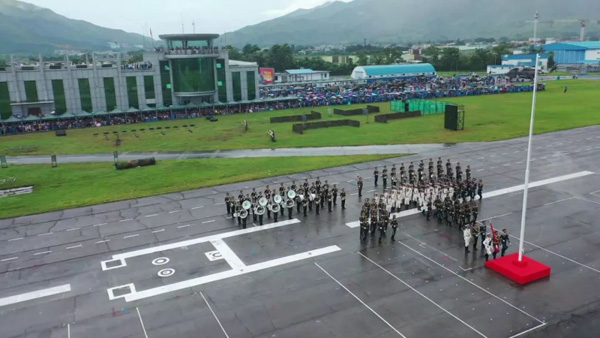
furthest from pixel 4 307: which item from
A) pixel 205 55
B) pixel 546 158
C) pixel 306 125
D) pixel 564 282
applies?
pixel 205 55

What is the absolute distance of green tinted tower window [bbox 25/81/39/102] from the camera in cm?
7262

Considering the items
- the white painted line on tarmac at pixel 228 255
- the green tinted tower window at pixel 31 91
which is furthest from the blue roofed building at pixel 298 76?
the white painted line on tarmac at pixel 228 255

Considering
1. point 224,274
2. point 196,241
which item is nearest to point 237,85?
point 196,241

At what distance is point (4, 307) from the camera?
1970 cm

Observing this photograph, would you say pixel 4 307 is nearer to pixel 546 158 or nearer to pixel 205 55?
pixel 546 158

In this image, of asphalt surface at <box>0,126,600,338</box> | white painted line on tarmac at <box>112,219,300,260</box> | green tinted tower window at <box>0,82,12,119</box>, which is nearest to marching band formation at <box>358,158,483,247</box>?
asphalt surface at <box>0,126,600,338</box>

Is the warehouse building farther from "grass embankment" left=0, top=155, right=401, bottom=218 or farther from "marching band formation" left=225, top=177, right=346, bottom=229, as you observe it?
"marching band formation" left=225, top=177, right=346, bottom=229

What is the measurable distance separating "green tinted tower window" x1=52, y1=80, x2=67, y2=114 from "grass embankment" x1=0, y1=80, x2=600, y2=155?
8303mm

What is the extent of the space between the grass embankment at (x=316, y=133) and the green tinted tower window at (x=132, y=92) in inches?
320

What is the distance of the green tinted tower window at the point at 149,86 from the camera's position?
80312 millimetres

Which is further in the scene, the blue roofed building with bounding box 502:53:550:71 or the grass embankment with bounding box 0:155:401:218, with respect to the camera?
the blue roofed building with bounding box 502:53:550:71

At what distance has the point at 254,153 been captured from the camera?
159 ft

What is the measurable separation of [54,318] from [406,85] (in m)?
104

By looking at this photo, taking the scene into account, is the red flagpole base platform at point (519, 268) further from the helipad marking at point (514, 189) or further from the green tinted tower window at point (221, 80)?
the green tinted tower window at point (221, 80)
